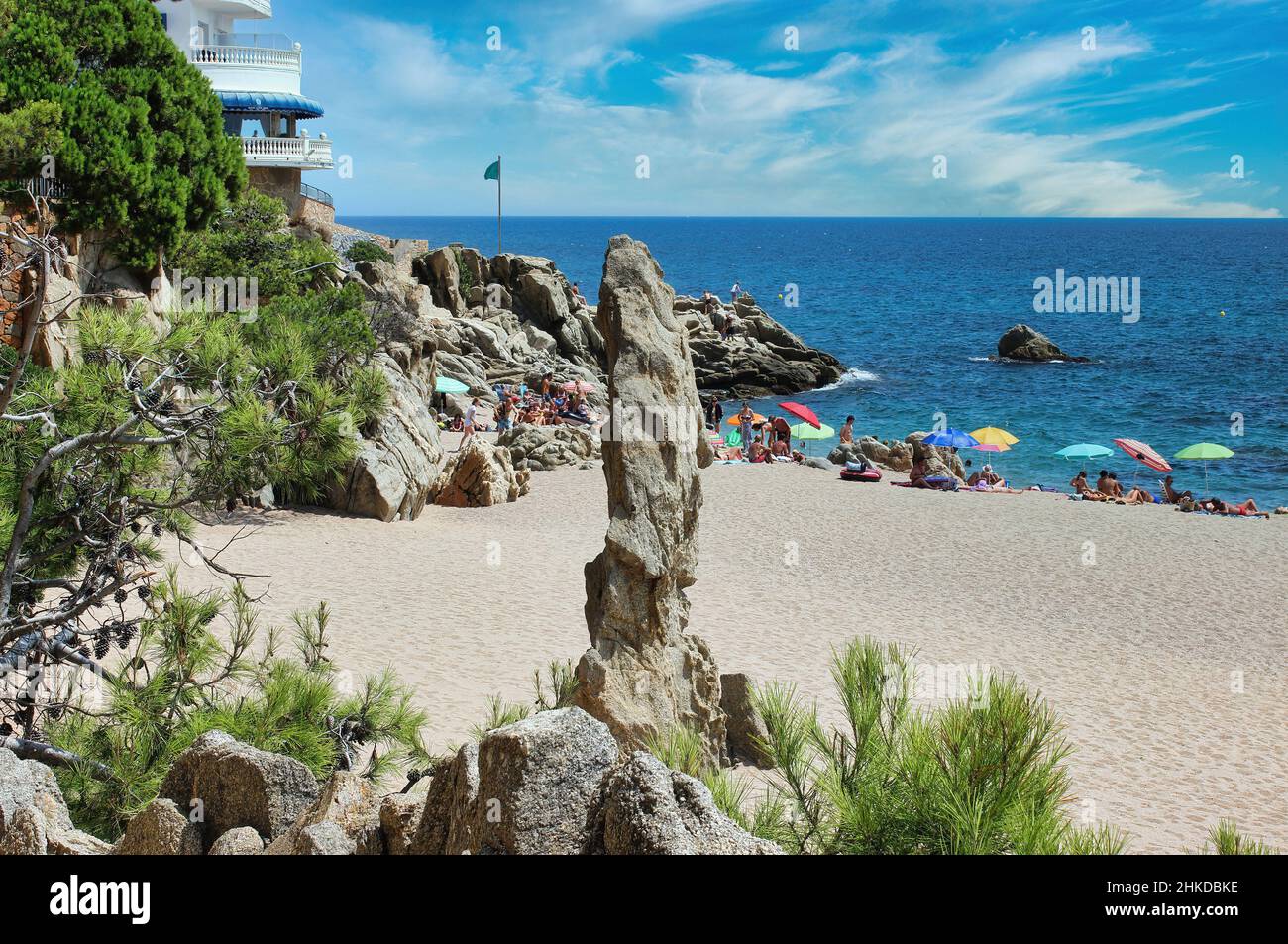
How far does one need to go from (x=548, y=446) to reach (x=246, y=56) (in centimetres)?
2665

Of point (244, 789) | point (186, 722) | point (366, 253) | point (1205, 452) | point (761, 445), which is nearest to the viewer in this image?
point (244, 789)

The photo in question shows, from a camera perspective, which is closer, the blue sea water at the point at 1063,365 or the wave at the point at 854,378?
the blue sea water at the point at 1063,365

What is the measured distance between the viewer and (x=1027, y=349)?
6269 cm

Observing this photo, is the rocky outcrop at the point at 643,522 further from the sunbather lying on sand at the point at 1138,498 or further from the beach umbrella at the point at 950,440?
the beach umbrella at the point at 950,440

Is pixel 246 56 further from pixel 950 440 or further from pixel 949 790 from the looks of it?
pixel 949 790

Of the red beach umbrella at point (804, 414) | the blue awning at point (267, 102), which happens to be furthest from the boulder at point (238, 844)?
the blue awning at point (267, 102)

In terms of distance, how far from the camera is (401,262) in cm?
4775

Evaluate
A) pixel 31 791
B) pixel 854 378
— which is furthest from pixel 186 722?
pixel 854 378

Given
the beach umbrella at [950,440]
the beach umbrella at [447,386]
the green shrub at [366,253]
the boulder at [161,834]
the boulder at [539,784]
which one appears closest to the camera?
the boulder at [539,784]

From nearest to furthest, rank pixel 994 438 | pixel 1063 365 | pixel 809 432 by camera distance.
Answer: pixel 994 438
pixel 809 432
pixel 1063 365

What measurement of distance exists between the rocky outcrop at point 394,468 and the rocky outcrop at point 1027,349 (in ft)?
159

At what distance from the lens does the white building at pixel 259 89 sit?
141ft
